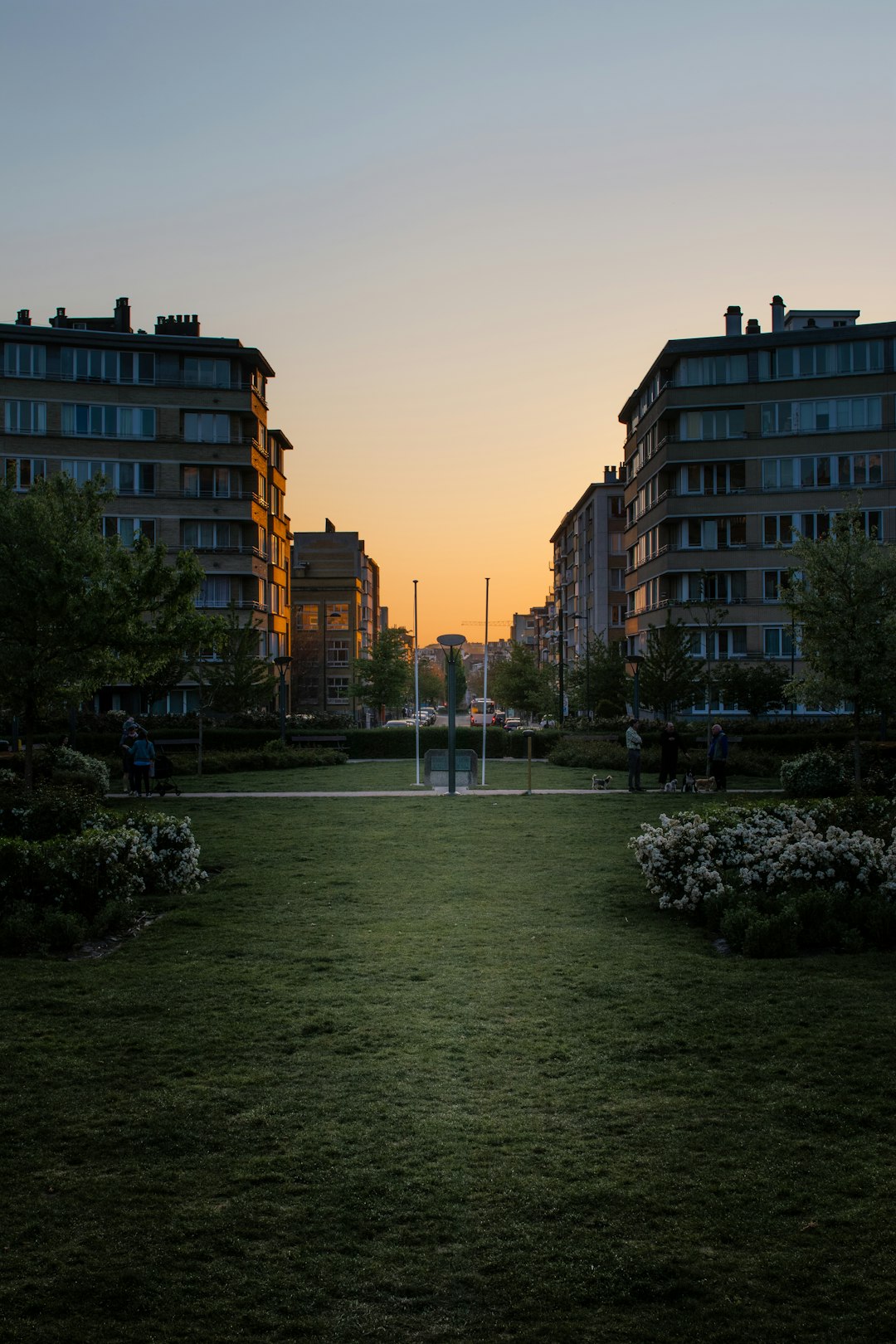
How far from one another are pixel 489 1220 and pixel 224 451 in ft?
215

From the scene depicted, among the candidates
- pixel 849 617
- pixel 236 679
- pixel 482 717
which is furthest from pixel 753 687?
pixel 849 617

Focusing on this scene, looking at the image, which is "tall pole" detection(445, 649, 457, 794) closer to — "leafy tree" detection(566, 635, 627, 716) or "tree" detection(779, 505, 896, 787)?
"tree" detection(779, 505, 896, 787)

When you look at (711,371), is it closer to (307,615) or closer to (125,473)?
(125,473)

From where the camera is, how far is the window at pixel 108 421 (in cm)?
6494

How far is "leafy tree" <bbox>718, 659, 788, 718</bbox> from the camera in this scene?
53.2 meters

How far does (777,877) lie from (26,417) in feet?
198

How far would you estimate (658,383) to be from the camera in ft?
219

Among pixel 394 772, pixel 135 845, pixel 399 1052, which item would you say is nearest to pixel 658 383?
pixel 394 772

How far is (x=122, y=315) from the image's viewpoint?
69875mm

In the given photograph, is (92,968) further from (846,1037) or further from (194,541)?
(194,541)

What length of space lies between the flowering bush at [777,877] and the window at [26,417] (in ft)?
190

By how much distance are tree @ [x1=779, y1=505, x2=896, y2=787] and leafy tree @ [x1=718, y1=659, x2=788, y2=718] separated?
89.0ft

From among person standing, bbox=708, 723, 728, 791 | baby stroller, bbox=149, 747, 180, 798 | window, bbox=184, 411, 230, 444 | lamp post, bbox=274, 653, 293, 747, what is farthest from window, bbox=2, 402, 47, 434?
person standing, bbox=708, 723, 728, 791

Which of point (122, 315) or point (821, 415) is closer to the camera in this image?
point (821, 415)
